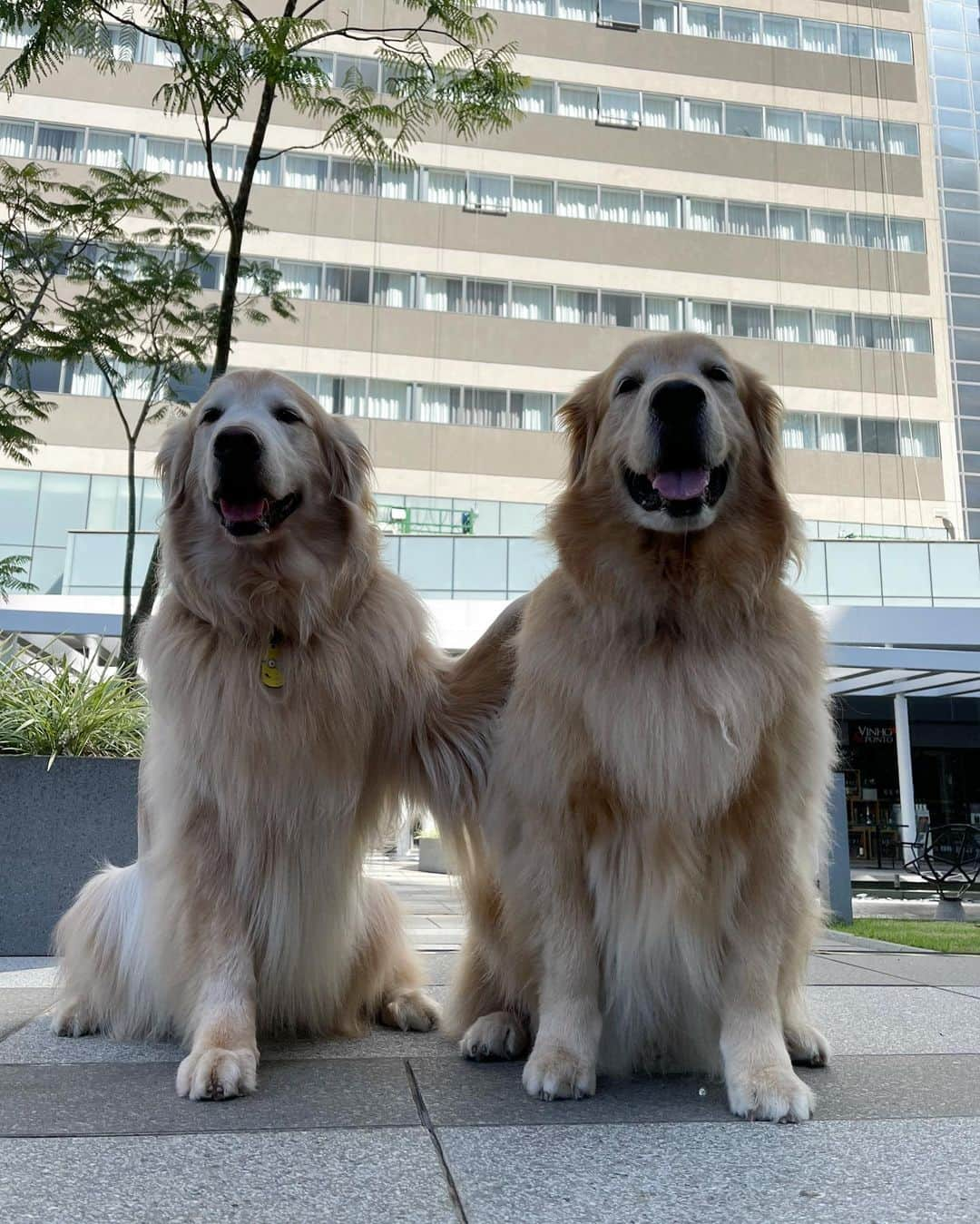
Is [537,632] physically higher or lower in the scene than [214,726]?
higher

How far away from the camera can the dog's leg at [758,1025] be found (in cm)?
213

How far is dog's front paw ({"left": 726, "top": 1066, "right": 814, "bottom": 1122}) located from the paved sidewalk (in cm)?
4

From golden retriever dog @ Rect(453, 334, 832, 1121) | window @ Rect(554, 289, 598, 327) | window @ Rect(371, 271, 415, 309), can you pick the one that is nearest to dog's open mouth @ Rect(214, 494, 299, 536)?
golden retriever dog @ Rect(453, 334, 832, 1121)

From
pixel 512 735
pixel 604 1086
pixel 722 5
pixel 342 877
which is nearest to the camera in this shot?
pixel 604 1086

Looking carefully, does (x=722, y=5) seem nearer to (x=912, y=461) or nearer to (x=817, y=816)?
(x=912, y=461)

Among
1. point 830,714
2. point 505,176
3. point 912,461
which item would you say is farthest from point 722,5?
point 830,714

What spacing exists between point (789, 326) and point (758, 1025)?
A: 33.1 meters

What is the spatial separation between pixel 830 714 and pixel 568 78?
34531mm

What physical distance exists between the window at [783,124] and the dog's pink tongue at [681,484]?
3574cm

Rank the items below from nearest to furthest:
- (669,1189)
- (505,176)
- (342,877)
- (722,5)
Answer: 1. (669,1189)
2. (342,877)
3. (505,176)
4. (722,5)

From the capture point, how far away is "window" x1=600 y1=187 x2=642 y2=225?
32.5 m

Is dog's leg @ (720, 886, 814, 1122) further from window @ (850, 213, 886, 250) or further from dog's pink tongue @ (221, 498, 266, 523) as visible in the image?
window @ (850, 213, 886, 250)

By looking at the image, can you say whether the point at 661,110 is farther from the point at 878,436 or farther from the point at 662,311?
the point at 878,436

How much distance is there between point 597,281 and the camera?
32094mm
